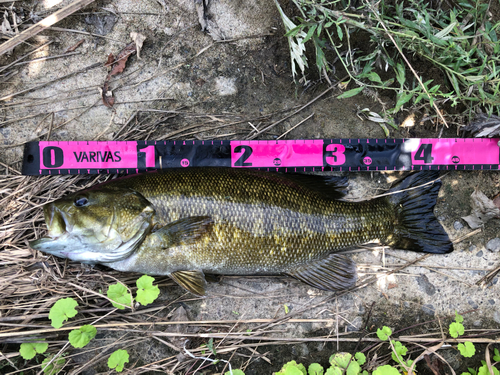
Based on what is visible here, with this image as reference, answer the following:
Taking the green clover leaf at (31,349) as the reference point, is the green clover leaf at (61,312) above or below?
above

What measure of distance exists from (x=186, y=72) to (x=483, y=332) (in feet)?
12.4

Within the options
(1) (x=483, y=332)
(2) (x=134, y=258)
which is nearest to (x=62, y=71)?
(2) (x=134, y=258)

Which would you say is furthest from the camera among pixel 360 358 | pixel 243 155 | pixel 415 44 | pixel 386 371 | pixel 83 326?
pixel 243 155

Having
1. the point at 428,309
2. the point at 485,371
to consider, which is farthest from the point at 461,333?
the point at 485,371

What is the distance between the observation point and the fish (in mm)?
2646

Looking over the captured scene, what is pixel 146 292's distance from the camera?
106 inches

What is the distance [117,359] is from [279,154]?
2.23 m

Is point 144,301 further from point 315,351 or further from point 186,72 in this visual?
point 186,72

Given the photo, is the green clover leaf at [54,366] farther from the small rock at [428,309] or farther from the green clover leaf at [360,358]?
the small rock at [428,309]

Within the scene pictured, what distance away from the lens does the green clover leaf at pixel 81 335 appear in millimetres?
2645

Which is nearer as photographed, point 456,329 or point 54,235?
point 54,235

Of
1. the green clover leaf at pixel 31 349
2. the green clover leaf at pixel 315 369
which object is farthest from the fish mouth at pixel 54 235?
the green clover leaf at pixel 315 369

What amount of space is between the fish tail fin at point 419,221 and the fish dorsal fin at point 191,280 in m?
1.69

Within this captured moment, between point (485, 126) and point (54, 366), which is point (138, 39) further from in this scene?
point (485, 126)
